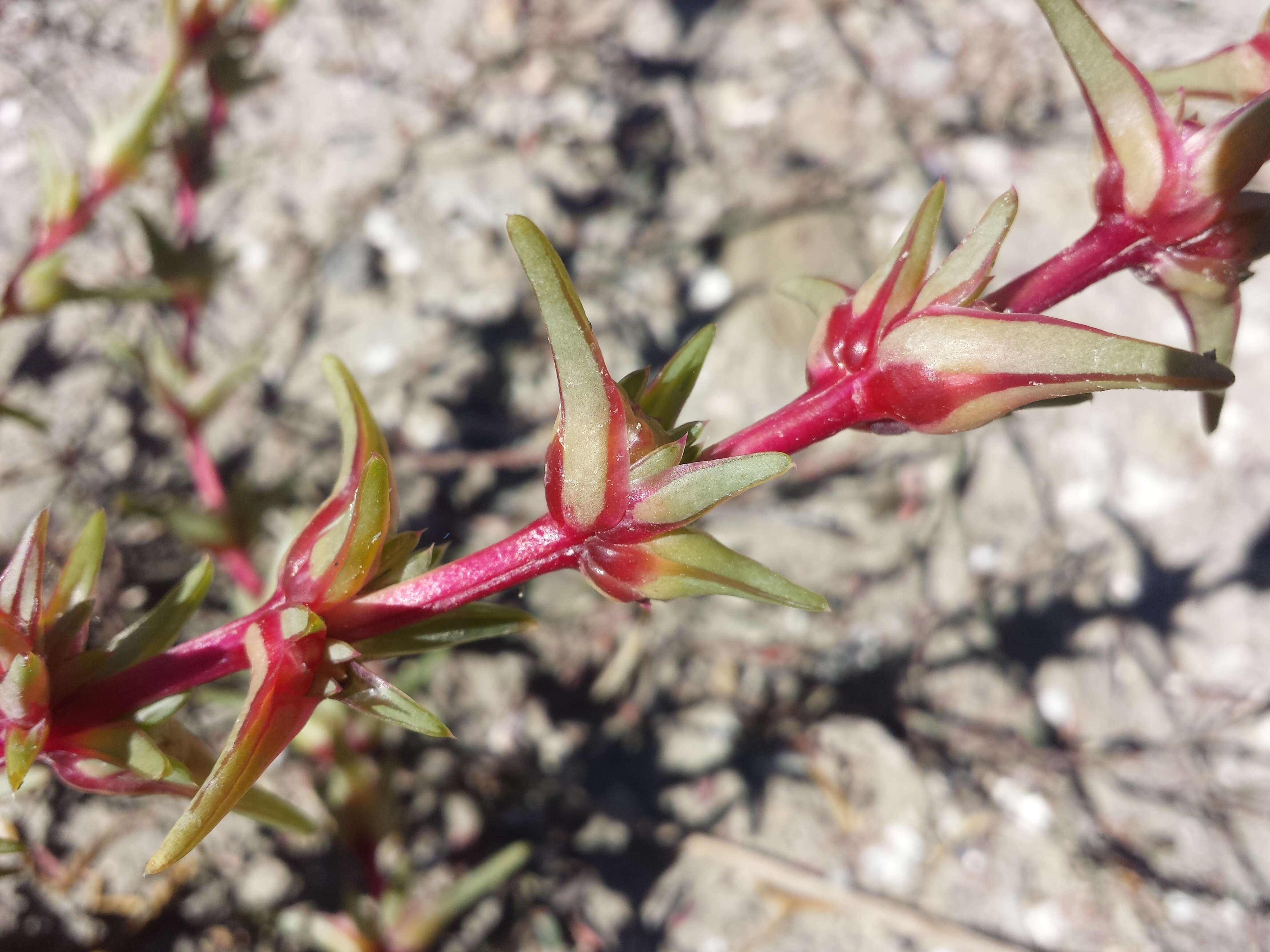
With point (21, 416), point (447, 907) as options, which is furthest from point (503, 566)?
A: point (447, 907)

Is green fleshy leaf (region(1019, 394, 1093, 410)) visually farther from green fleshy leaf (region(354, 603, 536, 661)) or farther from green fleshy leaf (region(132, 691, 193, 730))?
green fleshy leaf (region(132, 691, 193, 730))

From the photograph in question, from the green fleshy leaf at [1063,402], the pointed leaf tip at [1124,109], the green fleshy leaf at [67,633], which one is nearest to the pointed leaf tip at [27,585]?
the green fleshy leaf at [67,633]

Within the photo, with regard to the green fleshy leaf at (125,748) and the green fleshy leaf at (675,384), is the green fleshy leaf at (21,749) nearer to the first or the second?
the green fleshy leaf at (125,748)

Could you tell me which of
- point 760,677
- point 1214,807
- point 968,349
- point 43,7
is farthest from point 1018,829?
point 43,7

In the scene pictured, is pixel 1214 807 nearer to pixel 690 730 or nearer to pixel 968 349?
pixel 690 730

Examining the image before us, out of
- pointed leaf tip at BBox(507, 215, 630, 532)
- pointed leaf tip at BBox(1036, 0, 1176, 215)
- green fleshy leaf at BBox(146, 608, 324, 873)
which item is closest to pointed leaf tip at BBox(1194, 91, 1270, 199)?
pointed leaf tip at BBox(1036, 0, 1176, 215)

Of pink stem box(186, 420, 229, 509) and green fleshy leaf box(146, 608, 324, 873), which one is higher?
green fleshy leaf box(146, 608, 324, 873)

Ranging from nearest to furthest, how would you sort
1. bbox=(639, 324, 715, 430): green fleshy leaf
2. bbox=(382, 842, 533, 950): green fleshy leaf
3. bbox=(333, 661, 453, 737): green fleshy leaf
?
bbox=(333, 661, 453, 737): green fleshy leaf < bbox=(639, 324, 715, 430): green fleshy leaf < bbox=(382, 842, 533, 950): green fleshy leaf

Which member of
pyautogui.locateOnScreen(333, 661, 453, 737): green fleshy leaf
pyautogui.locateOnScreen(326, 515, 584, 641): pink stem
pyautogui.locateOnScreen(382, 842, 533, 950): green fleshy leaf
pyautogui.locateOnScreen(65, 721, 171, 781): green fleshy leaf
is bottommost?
pyautogui.locateOnScreen(382, 842, 533, 950): green fleshy leaf
